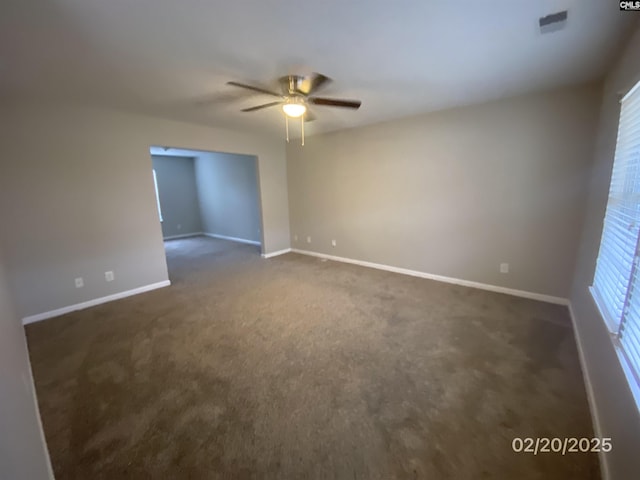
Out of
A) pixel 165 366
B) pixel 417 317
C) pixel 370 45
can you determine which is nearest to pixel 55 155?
pixel 165 366

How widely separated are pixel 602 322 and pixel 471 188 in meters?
2.22

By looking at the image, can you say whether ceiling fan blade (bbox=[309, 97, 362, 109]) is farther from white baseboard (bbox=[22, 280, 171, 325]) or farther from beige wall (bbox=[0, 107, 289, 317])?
white baseboard (bbox=[22, 280, 171, 325])

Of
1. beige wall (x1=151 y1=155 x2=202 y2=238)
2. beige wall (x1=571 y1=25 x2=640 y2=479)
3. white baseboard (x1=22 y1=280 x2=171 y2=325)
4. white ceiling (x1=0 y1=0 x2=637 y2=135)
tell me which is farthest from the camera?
beige wall (x1=151 y1=155 x2=202 y2=238)

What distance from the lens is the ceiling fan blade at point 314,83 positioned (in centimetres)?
251

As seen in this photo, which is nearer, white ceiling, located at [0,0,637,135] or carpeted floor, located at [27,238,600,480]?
carpeted floor, located at [27,238,600,480]

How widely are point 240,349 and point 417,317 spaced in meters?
1.85

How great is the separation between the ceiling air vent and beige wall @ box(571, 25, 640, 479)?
482 mm

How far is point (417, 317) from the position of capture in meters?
2.94

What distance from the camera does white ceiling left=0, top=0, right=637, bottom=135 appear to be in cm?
159

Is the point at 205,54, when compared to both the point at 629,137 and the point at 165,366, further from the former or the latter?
the point at 629,137

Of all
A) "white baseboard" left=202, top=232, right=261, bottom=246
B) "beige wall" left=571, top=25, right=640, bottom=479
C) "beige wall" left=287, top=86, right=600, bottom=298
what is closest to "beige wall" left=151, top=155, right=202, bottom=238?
"white baseboard" left=202, top=232, right=261, bottom=246

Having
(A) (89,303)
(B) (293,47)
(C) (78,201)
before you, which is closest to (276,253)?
(A) (89,303)
